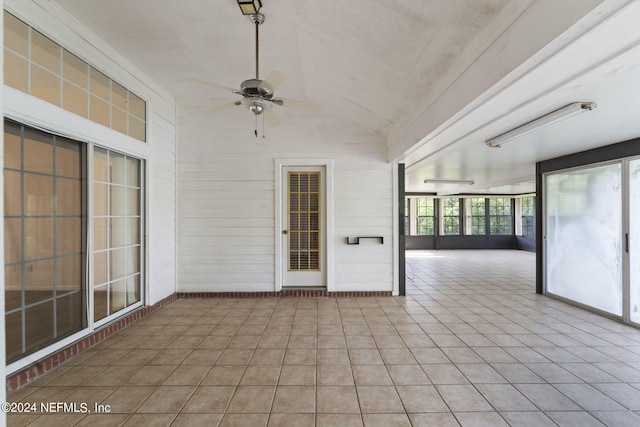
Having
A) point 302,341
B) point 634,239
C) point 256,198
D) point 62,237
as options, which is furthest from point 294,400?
point 634,239

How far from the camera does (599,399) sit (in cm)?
222

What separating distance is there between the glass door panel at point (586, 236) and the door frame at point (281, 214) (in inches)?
143

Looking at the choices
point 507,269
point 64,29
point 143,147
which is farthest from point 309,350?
point 507,269

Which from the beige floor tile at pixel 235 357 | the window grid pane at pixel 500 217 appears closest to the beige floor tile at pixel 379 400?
the beige floor tile at pixel 235 357

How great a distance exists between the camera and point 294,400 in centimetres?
221

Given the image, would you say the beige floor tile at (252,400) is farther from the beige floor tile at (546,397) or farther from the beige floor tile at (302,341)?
the beige floor tile at (546,397)

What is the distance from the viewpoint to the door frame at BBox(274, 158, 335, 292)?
490 centimetres

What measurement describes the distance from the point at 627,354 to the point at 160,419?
410cm

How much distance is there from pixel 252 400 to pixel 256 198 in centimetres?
319

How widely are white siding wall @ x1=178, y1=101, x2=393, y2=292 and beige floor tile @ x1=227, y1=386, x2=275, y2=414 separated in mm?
2597

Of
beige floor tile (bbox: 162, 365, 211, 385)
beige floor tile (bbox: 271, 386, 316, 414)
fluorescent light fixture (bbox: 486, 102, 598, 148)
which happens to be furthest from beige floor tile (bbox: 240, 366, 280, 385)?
fluorescent light fixture (bbox: 486, 102, 598, 148)

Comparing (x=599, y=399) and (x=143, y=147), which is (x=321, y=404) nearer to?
(x=599, y=399)

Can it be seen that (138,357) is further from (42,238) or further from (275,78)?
(275,78)

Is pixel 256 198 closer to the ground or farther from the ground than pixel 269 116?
closer to the ground
